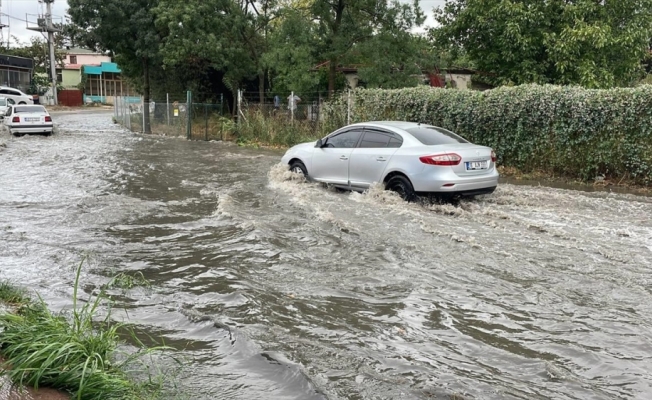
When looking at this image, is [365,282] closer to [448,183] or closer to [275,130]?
[448,183]

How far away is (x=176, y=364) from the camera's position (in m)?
4.11

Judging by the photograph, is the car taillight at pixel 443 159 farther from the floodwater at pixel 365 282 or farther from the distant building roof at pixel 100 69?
the distant building roof at pixel 100 69

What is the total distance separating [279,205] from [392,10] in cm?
1382

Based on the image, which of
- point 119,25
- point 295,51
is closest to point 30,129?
point 119,25

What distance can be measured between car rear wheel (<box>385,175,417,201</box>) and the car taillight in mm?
553

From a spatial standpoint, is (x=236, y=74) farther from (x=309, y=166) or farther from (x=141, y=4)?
(x=309, y=166)

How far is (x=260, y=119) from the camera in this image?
2230 cm

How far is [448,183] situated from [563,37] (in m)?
11.4

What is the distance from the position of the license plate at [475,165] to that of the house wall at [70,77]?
245 ft

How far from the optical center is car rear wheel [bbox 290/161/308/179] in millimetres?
12047

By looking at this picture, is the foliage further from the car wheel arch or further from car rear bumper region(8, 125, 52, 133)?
the car wheel arch

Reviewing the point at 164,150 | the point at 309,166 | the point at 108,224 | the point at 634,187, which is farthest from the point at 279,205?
the point at 164,150

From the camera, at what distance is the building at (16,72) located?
5138cm

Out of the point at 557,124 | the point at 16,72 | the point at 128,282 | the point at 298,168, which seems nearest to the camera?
the point at 128,282
